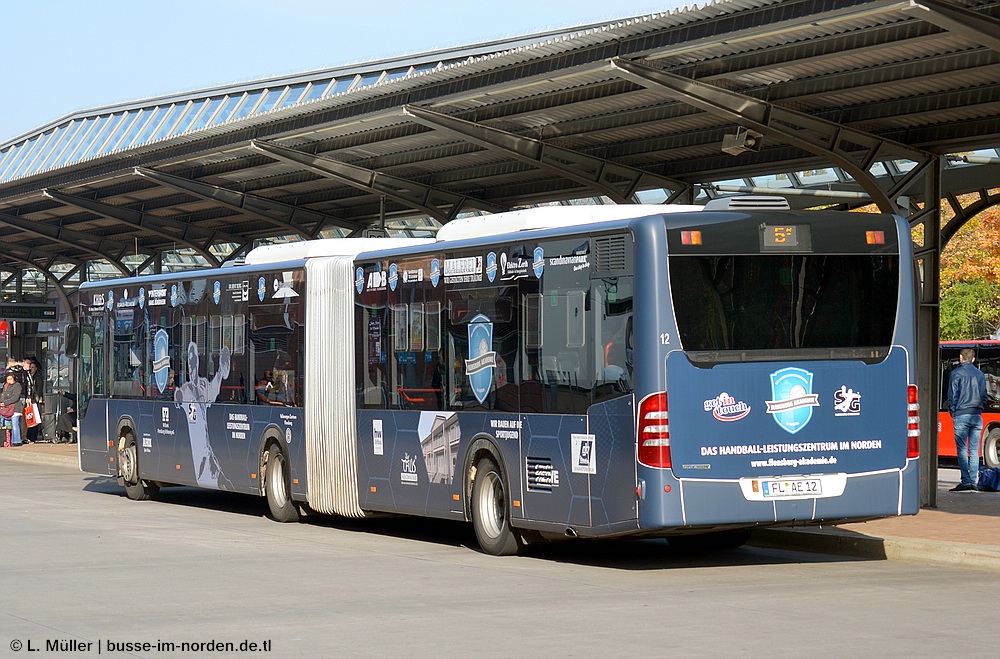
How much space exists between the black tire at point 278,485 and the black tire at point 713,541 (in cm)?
544

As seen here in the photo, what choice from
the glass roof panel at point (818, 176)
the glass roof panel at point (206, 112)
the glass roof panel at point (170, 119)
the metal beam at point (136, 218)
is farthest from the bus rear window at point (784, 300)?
the glass roof panel at point (170, 119)

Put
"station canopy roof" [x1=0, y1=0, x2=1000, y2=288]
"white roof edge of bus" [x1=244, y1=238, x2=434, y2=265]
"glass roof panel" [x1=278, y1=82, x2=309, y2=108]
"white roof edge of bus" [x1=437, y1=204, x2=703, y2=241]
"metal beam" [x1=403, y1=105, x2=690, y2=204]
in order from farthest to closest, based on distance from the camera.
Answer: "glass roof panel" [x1=278, y1=82, x2=309, y2=108] → "metal beam" [x1=403, y1=105, x2=690, y2=204] → "white roof edge of bus" [x1=244, y1=238, x2=434, y2=265] → "station canopy roof" [x1=0, y1=0, x2=1000, y2=288] → "white roof edge of bus" [x1=437, y1=204, x2=703, y2=241]

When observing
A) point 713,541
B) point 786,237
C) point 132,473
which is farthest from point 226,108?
point 786,237

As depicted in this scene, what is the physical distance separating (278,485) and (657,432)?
7.74 metres

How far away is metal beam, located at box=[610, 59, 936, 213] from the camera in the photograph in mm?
17641

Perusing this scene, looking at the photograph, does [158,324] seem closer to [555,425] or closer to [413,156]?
[413,156]

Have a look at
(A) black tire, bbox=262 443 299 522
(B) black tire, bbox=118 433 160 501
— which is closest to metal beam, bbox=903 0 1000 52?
(A) black tire, bbox=262 443 299 522

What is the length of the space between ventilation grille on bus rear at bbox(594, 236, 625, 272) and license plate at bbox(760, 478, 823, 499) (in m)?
2.16

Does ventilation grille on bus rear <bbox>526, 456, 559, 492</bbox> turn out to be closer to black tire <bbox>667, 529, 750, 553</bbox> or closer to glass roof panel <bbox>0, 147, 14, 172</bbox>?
black tire <bbox>667, 529, 750, 553</bbox>

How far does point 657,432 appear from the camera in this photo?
12.4 metres

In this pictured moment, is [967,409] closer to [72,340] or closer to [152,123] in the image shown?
[72,340]

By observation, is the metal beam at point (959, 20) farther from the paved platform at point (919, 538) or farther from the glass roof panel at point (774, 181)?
the glass roof panel at point (774, 181)

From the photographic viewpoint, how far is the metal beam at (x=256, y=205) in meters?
28.6

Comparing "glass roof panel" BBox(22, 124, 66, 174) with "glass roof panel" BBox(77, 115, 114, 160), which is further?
"glass roof panel" BBox(22, 124, 66, 174)
